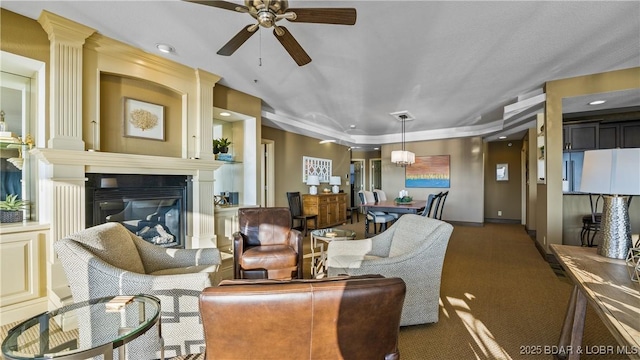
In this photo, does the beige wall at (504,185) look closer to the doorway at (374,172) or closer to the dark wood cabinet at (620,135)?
the dark wood cabinet at (620,135)

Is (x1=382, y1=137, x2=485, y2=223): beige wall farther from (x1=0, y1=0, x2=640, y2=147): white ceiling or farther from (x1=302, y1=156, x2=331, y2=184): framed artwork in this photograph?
(x1=302, y1=156, x2=331, y2=184): framed artwork

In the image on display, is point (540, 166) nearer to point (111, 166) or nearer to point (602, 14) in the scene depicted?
point (602, 14)

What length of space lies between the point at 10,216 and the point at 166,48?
210 cm

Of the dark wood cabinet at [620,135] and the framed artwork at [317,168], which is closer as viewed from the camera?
the dark wood cabinet at [620,135]

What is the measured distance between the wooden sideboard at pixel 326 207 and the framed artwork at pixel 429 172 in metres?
2.14

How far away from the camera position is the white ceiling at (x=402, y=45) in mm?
2287

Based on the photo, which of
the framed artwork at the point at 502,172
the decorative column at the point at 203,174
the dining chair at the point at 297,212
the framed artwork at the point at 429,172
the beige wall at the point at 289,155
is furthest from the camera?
the framed artwork at the point at 502,172

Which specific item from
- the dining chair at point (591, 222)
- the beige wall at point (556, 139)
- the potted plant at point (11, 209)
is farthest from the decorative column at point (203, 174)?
the dining chair at point (591, 222)

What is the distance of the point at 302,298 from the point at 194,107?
3412mm

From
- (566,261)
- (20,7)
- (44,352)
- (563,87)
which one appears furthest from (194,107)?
(563,87)

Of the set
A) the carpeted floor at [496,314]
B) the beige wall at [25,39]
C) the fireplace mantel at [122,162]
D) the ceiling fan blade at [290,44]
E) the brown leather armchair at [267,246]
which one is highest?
the beige wall at [25,39]

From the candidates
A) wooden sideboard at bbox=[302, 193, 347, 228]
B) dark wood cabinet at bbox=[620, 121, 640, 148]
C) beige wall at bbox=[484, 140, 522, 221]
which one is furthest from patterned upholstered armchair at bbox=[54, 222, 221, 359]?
beige wall at bbox=[484, 140, 522, 221]

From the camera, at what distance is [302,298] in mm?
848

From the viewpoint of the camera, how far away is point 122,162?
2830 mm
